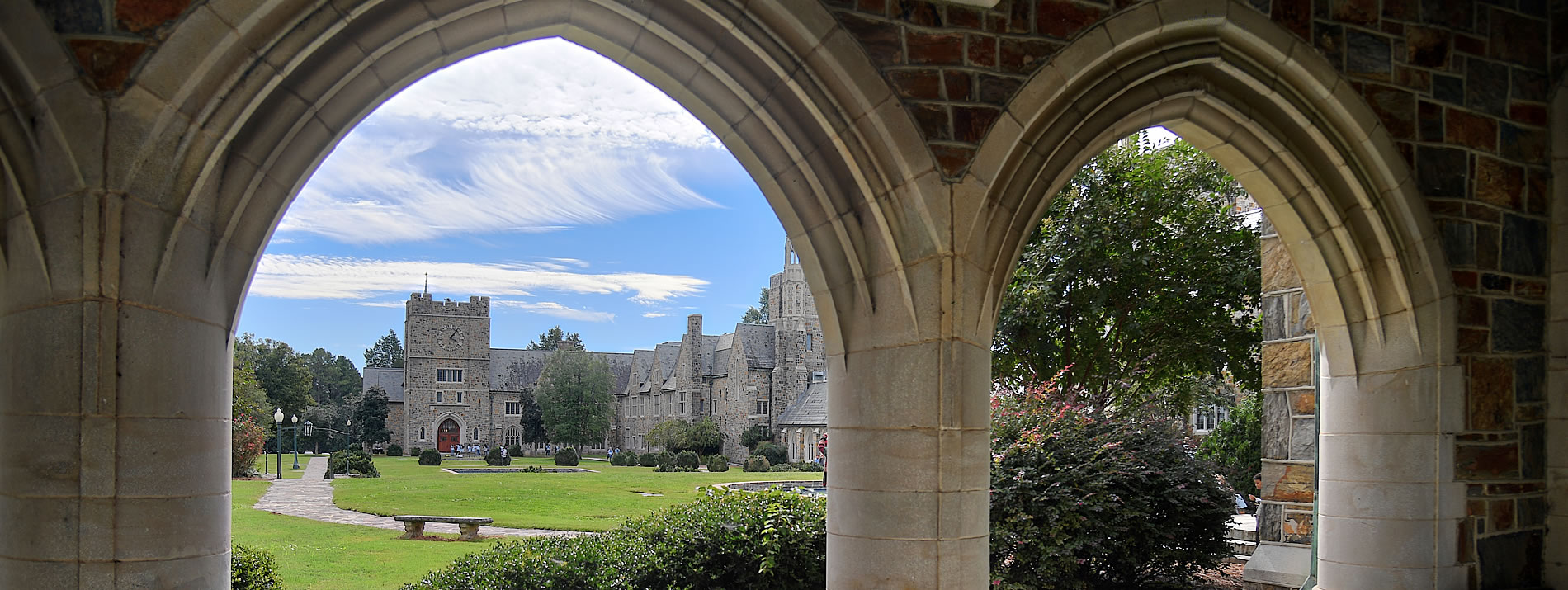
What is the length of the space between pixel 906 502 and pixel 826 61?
1294 millimetres

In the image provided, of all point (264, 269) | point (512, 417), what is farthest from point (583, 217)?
point (264, 269)

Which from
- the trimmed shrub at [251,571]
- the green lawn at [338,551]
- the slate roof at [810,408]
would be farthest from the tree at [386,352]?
the trimmed shrub at [251,571]

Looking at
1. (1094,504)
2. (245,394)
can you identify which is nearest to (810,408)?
(245,394)

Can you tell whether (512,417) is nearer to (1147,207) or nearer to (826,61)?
(1147,207)

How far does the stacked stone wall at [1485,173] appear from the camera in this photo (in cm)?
397

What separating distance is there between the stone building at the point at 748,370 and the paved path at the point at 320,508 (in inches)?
663

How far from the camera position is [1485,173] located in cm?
420

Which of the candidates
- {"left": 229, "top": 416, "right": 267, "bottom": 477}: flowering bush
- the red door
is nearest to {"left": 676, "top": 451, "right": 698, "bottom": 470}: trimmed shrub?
{"left": 229, "top": 416, "right": 267, "bottom": 477}: flowering bush

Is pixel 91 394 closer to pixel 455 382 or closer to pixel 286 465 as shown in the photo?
pixel 286 465

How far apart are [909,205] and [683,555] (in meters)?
2.67

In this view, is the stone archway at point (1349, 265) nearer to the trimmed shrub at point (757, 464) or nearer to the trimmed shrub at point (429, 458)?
the trimmed shrub at point (757, 464)

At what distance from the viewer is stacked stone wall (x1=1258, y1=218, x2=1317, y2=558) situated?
481 centimetres

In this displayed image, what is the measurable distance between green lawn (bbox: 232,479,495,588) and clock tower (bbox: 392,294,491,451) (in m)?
31.0

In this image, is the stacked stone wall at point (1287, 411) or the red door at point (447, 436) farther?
the red door at point (447, 436)
